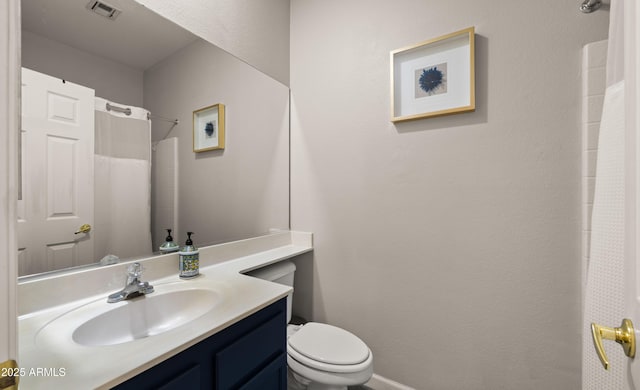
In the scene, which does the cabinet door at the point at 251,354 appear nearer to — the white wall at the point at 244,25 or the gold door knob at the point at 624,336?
the gold door knob at the point at 624,336

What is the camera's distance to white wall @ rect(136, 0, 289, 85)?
117 centimetres

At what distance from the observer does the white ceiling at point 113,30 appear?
83 cm

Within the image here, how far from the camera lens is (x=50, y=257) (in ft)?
A: 2.74

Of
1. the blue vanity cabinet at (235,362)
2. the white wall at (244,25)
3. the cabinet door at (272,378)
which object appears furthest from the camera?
the white wall at (244,25)

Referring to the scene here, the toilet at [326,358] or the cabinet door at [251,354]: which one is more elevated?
the cabinet door at [251,354]

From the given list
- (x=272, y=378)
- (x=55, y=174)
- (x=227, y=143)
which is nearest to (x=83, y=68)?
(x=55, y=174)

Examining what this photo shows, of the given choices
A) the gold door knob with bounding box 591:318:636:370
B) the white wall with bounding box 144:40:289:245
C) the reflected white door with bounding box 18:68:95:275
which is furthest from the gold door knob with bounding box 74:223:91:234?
the gold door knob with bounding box 591:318:636:370

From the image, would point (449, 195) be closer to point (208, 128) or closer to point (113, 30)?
point (208, 128)

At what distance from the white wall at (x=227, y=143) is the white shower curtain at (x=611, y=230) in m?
1.41

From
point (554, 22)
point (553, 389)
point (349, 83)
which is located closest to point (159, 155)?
point (349, 83)

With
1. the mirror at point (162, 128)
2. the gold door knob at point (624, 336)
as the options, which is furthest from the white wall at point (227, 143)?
the gold door knob at point (624, 336)

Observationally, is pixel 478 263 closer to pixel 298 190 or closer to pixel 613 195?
pixel 613 195

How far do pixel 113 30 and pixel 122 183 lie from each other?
0.57 m

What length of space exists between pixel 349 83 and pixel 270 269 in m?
1.14
